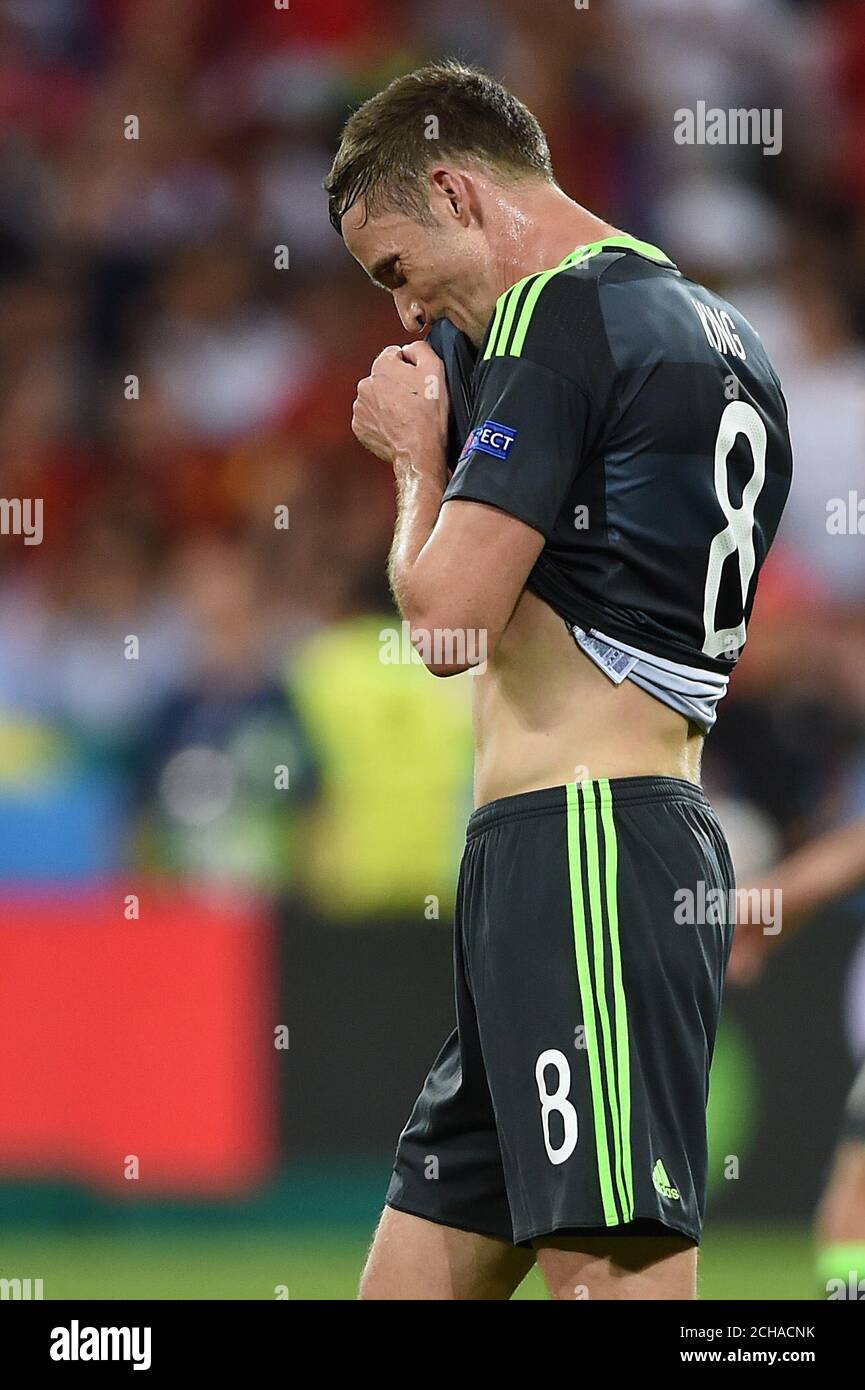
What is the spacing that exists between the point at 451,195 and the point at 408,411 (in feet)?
1.07

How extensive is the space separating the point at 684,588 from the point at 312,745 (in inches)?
152

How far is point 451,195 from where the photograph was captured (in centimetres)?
296

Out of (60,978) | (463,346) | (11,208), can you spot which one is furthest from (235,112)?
(463,346)

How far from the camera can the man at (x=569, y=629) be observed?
2.64 meters

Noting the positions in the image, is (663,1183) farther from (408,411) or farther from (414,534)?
(408,411)

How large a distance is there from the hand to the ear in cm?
22

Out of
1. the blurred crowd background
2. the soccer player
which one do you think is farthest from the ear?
the blurred crowd background

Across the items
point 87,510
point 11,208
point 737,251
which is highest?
point 11,208

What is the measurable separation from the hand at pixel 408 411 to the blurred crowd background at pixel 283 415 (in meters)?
3.28

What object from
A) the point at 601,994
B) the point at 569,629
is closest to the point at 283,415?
the point at 569,629

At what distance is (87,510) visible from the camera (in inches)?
328
